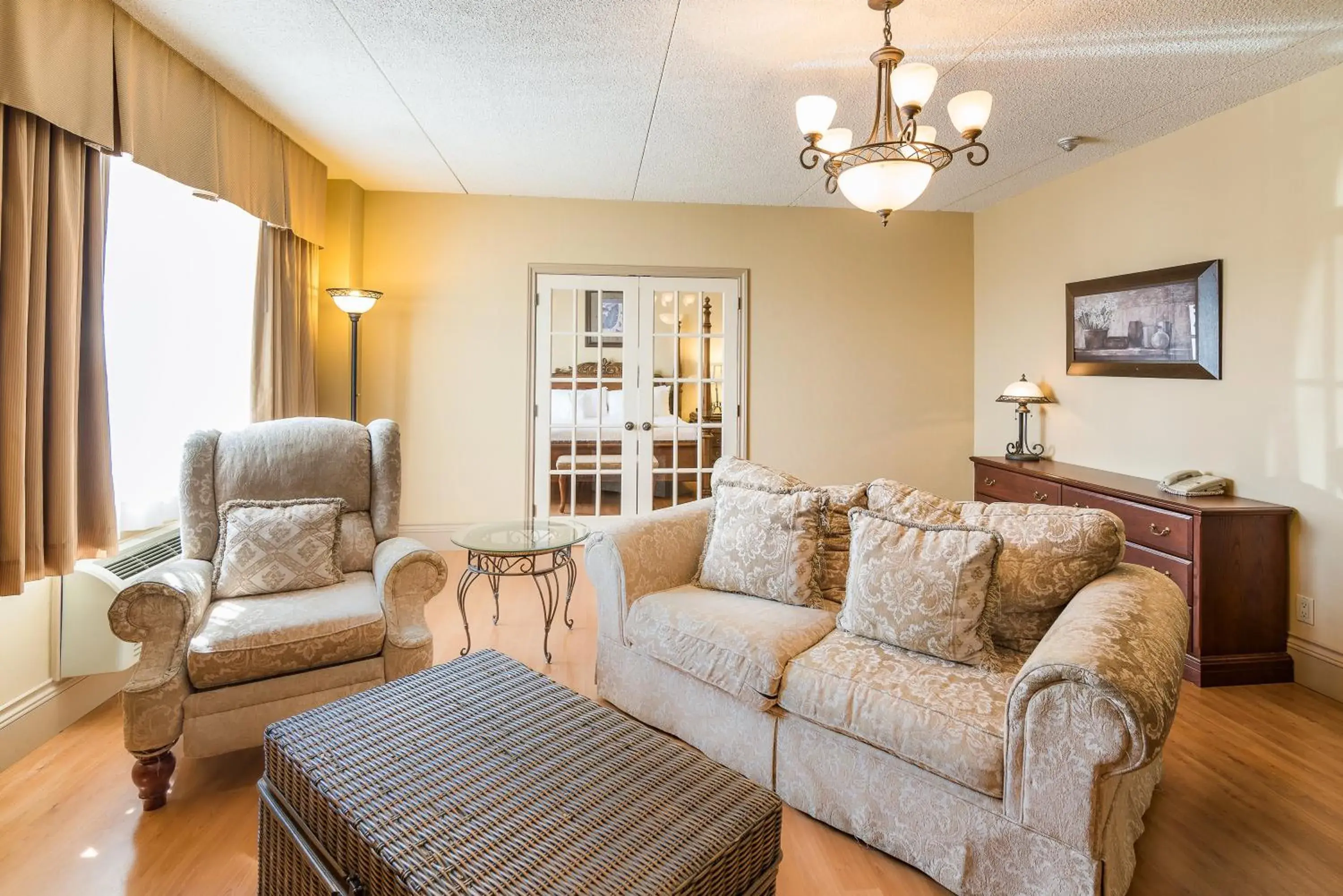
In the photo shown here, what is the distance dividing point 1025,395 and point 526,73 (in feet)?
11.0

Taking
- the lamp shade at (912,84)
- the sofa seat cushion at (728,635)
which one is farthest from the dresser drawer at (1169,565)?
the lamp shade at (912,84)

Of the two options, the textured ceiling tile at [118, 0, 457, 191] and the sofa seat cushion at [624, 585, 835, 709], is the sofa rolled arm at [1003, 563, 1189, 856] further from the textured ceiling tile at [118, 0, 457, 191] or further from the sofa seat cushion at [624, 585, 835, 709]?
the textured ceiling tile at [118, 0, 457, 191]

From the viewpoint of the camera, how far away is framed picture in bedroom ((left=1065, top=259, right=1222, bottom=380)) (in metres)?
3.15

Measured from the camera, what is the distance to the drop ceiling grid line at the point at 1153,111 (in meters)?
2.51

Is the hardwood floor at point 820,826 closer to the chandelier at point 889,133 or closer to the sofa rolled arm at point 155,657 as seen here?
the sofa rolled arm at point 155,657

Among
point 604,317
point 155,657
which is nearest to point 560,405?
point 604,317

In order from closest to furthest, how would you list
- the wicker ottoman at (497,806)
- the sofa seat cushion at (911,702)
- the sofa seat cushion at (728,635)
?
the wicker ottoman at (497,806)
the sofa seat cushion at (911,702)
the sofa seat cushion at (728,635)

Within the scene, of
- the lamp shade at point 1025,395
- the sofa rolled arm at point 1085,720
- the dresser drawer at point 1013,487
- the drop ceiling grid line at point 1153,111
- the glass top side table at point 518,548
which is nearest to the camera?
the sofa rolled arm at point 1085,720

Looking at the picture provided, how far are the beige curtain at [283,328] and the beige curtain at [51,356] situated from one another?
1.21 meters

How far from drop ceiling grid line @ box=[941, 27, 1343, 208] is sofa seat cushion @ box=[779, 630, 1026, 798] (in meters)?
2.58

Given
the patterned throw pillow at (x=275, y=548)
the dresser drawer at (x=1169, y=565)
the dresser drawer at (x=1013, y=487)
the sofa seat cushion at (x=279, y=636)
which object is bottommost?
the sofa seat cushion at (x=279, y=636)

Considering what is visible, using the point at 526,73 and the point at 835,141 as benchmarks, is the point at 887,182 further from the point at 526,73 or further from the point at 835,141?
the point at 526,73

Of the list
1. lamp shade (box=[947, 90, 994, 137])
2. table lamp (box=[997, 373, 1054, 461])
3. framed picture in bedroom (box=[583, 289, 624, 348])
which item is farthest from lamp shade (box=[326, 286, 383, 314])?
table lamp (box=[997, 373, 1054, 461])

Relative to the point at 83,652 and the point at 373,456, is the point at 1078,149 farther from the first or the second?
the point at 83,652
